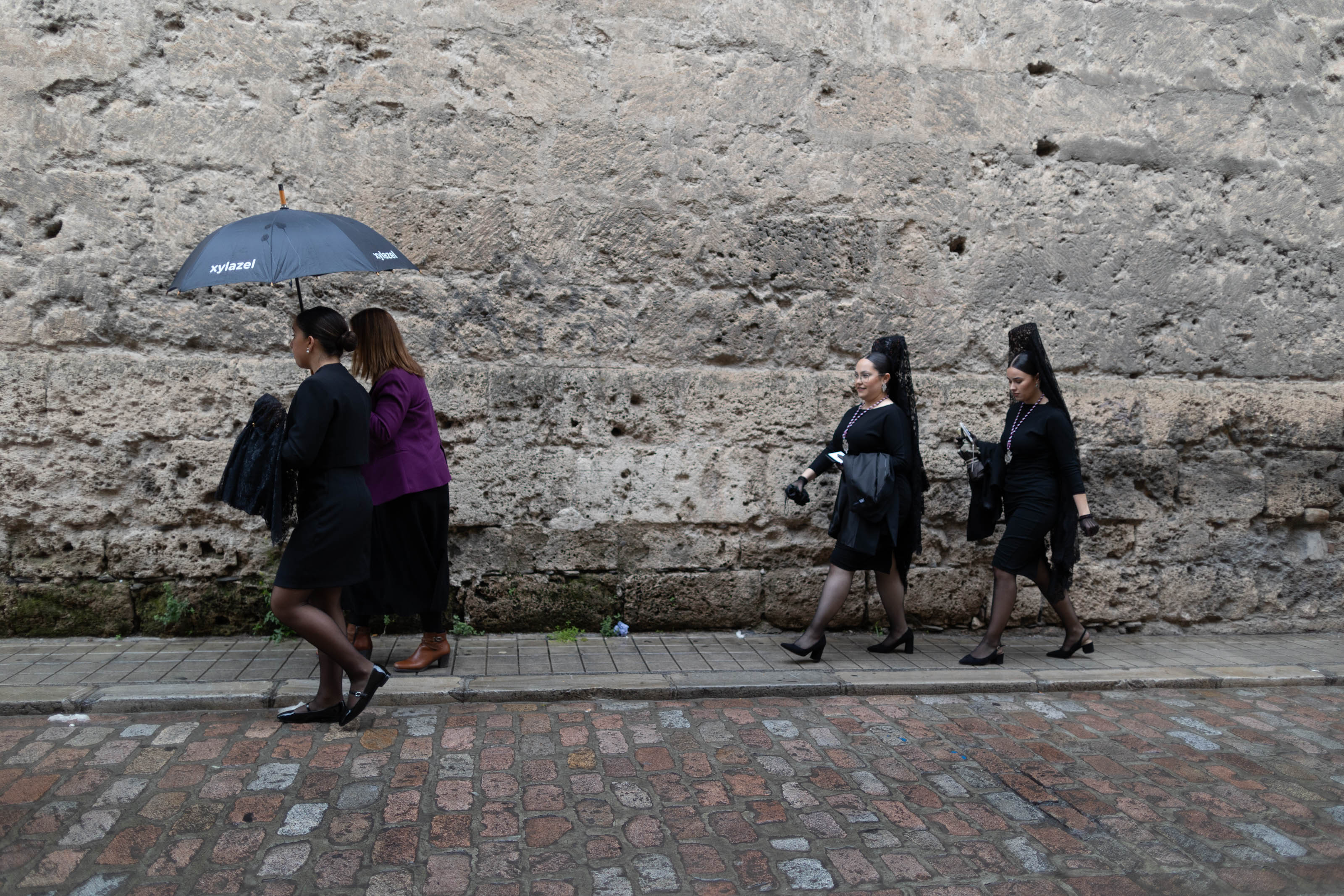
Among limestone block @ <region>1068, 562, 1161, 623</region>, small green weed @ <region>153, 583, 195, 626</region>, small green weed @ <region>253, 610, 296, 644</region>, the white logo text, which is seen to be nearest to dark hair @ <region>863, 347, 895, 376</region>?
limestone block @ <region>1068, 562, 1161, 623</region>

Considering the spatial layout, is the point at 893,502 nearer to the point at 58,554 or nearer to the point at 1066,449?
the point at 1066,449

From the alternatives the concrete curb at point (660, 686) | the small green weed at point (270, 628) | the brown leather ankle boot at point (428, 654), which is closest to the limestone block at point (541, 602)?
the brown leather ankle boot at point (428, 654)

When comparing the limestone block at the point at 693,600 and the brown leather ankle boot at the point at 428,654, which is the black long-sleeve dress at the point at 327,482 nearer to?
the brown leather ankle boot at the point at 428,654

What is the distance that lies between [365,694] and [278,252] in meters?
1.77

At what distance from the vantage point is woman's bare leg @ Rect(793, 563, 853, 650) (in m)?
4.61

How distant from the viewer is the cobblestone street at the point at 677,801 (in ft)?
8.37

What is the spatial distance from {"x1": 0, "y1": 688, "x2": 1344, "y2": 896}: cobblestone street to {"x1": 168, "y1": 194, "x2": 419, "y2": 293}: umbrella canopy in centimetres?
179

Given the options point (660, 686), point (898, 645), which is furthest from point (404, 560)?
point (898, 645)

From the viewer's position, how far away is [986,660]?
474cm

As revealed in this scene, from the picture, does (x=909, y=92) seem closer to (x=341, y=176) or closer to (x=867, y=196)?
(x=867, y=196)

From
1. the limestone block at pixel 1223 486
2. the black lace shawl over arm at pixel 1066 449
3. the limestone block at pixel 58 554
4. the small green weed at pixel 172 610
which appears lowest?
the small green weed at pixel 172 610

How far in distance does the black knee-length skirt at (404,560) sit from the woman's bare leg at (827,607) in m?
1.88

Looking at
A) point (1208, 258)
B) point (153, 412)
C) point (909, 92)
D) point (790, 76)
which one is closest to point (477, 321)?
point (153, 412)

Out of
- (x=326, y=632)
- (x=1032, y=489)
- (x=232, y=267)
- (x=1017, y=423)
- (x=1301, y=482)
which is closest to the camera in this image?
(x=232, y=267)
